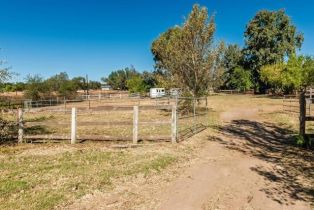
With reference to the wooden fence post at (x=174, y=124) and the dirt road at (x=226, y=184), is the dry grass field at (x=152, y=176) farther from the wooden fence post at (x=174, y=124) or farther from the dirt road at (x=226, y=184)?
the wooden fence post at (x=174, y=124)

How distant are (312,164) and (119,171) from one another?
6.15m

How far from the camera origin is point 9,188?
7871mm

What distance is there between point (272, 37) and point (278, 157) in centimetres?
6468

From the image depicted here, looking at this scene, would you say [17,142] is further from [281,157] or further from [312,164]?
[312,164]

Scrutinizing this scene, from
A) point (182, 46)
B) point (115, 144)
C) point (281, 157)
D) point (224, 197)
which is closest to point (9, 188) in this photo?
point (224, 197)

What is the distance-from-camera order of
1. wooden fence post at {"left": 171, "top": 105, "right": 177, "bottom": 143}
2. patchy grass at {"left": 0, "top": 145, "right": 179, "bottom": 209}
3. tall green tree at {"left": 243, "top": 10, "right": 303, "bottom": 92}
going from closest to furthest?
patchy grass at {"left": 0, "top": 145, "right": 179, "bottom": 209}, wooden fence post at {"left": 171, "top": 105, "right": 177, "bottom": 143}, tall green tree at {"left": 243, "top": 10, "right": 303, "bottom": 92}

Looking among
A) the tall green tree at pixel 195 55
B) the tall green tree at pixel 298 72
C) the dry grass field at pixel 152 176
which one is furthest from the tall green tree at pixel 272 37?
the dry grass field at pixel 152 176

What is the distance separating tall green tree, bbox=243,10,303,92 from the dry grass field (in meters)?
61.9

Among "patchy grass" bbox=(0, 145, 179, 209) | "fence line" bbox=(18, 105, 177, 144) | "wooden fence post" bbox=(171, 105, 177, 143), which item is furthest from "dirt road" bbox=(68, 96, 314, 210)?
"fence line" bbox=(18, 105, 177, 144)

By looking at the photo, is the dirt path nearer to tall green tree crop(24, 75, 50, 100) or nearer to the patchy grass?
the patchy grass

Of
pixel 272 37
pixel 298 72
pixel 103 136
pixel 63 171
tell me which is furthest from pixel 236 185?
pixel 272 37

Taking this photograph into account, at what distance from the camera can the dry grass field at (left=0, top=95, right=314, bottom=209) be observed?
7164mm

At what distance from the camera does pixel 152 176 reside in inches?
358

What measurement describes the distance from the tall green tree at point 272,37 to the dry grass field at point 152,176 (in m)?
61.9
